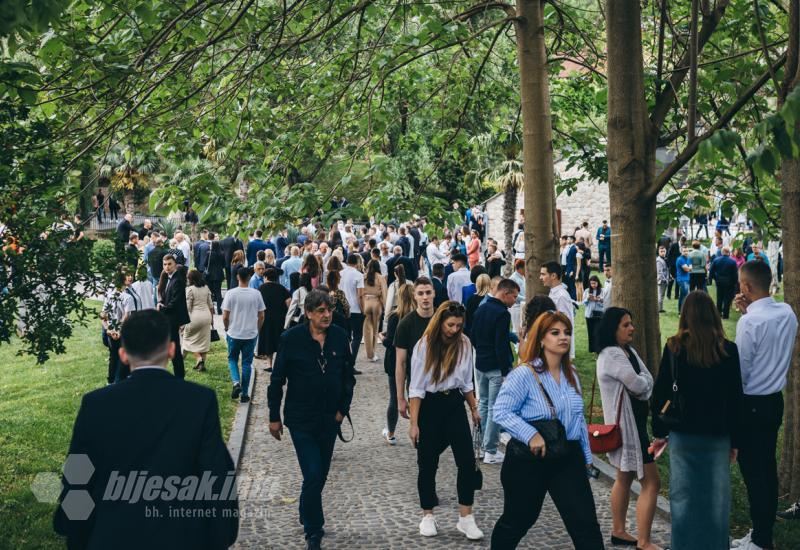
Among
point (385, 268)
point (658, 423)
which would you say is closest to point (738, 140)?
point (658, 423)

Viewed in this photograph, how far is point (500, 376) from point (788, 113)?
500 centimetres

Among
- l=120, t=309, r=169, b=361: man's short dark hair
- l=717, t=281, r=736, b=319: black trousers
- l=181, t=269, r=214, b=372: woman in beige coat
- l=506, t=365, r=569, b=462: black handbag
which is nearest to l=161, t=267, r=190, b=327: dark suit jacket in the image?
l=181, t=269, r=214, b=372: woman in beige coat

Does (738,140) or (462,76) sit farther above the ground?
(462,76)

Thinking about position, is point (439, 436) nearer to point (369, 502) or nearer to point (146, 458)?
point (369, 502)

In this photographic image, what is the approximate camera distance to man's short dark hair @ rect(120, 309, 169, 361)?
13.4ft

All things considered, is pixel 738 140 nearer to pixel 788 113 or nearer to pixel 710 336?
pixel 788 113

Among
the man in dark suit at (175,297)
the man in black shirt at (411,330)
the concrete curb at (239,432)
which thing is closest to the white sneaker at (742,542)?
the man in black shirt at (411,330)

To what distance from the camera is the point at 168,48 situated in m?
10.1

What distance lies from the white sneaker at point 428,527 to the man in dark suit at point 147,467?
3586 mm

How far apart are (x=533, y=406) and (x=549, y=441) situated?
24cm

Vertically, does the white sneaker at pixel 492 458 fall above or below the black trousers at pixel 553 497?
below

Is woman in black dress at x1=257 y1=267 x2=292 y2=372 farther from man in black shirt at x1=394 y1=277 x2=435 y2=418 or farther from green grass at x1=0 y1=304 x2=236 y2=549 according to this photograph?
man in black shirt at x1=394 y1=277 x2=435 y2=418

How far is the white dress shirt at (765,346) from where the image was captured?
6789 millimetres

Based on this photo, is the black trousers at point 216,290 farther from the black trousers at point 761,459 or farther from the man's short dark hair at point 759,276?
the black trousers at point 761,459
